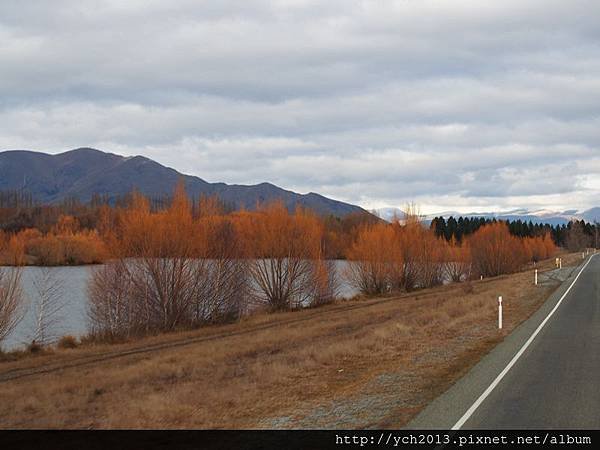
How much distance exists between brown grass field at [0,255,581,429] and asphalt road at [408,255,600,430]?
0.51 metres

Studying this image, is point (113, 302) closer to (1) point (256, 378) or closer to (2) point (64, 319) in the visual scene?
(2) point (64, 319)

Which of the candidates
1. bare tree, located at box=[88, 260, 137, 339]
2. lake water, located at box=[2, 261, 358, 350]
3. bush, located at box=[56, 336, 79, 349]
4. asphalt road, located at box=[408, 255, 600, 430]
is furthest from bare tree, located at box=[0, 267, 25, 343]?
asphalt road, located at box=[408, 255, 600, 430]

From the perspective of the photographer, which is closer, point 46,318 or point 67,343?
point 67,343

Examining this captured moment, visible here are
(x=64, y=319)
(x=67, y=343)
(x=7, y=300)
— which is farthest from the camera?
(x=64, y=319)

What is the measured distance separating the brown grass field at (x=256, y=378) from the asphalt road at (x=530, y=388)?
0.51m

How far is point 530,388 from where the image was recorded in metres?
10.5

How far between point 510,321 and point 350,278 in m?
37.1

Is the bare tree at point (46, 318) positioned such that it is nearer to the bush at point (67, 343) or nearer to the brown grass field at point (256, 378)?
the bush at point (67, 343)

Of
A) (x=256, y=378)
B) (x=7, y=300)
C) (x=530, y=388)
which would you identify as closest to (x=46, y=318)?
(x=7, y=300)

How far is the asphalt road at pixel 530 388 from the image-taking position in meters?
8.46

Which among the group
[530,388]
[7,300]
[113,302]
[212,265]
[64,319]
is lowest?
[64,319]

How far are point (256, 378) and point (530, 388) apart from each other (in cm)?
631

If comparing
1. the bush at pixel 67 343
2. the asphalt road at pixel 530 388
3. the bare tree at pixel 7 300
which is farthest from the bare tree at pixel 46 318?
the asphalt road at pixel 530 388

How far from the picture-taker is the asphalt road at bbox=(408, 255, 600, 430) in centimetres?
846
